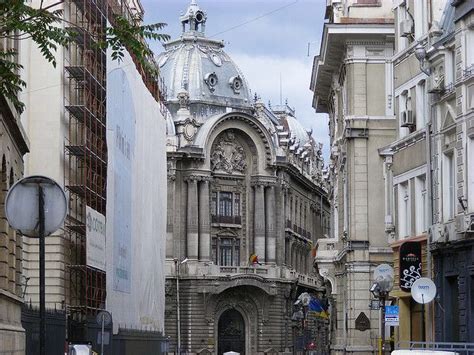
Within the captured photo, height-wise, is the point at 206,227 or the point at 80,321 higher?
the point at 206,227

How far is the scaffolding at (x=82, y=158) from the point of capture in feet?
169

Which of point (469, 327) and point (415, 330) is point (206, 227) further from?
point (469, 327)

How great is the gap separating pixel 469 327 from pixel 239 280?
7836 cm

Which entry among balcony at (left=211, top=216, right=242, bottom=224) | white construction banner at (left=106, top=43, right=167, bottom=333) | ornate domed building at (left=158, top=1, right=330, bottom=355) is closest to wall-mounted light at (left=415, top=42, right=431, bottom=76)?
white construction banner at (left=106, top=43, right=167, bottom=333)

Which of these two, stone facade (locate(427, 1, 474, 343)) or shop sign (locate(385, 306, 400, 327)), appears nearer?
shop sign (locate(385, 306, 400, 327))

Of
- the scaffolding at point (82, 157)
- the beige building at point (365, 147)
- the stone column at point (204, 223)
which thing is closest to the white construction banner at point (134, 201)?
the scaffolding at point (82, 157)

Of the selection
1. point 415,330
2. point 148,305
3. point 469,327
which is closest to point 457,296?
point 469,327

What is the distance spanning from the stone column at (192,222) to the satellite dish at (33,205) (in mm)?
93608

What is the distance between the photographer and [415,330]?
37.4 m

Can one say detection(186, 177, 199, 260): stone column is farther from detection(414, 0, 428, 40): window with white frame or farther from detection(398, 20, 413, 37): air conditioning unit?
detection(414, 0, 428, 40): window with white frame

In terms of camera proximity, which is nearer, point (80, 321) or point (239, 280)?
point (80, 321)

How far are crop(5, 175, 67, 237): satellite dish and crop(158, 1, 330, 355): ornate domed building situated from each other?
9011 centimetres

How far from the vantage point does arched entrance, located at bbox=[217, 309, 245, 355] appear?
364 ft

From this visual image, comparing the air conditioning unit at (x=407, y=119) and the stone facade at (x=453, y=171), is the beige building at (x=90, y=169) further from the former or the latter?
the stone facade at (x=453, y=171)
